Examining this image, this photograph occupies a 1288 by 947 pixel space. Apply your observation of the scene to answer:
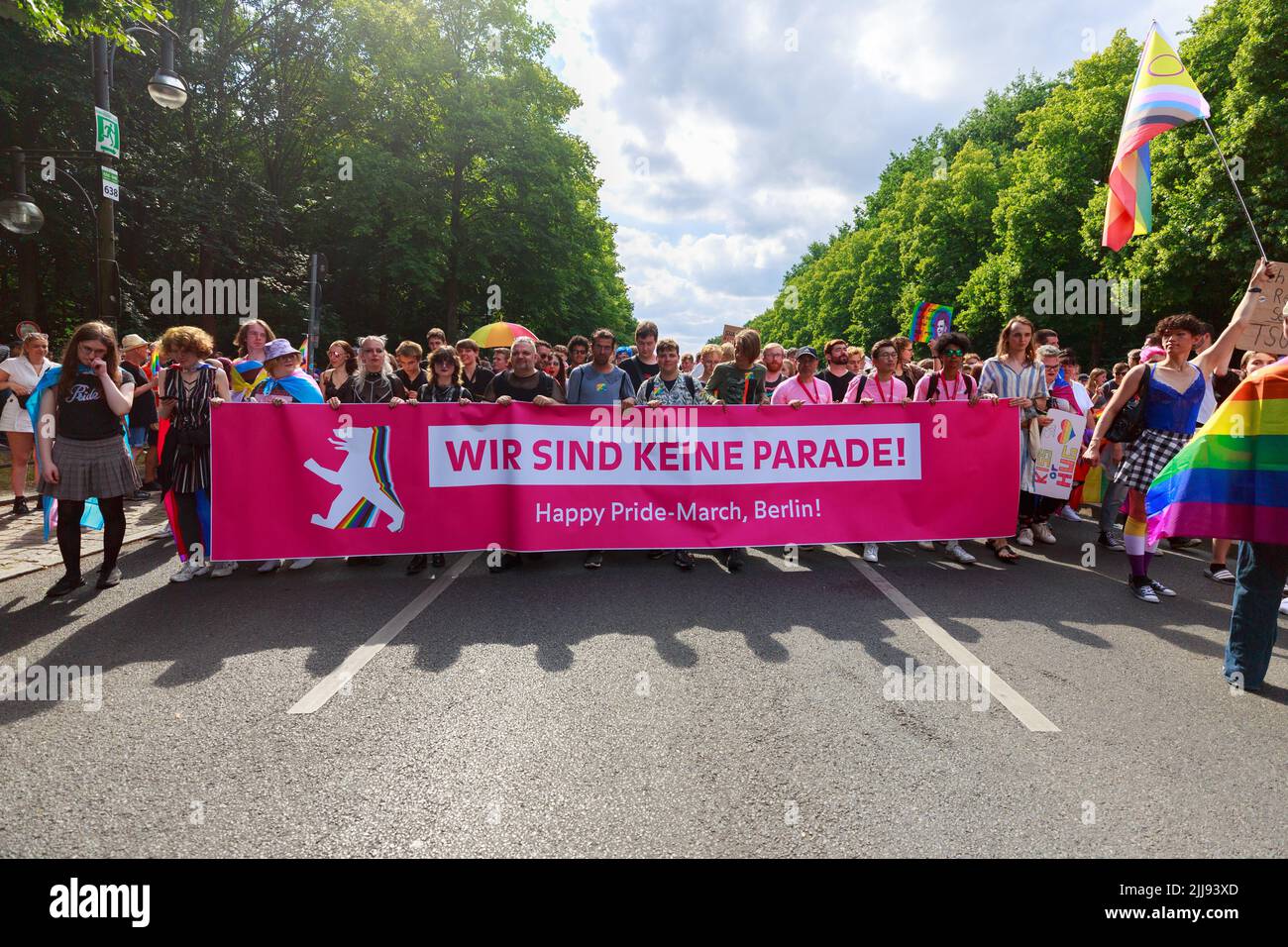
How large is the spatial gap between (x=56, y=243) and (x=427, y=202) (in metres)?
10.9

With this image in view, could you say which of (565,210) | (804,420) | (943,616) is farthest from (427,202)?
(943,616)

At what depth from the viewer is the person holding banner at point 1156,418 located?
20.1 feet

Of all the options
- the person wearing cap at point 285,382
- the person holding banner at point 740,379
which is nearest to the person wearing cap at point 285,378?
the person wearing cap at point 285,382

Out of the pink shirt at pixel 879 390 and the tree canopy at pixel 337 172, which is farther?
the tree canopy at pixel 337 172

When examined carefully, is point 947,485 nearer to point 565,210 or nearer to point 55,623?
point 55,623

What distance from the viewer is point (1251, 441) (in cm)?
412

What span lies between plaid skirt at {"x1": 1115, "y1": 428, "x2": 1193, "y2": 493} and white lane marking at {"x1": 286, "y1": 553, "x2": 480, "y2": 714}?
5.70 meters

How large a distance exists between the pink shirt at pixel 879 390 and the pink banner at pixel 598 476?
0.75 metres

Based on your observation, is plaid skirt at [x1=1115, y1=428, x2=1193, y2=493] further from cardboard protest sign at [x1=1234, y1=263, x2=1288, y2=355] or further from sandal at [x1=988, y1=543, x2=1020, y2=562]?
cardboard protest sign at [x1=1234, y1=263, x2=1288, y2=355]

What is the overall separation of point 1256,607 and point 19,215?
14.2m

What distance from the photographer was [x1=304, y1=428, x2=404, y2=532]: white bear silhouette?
671 centimetres

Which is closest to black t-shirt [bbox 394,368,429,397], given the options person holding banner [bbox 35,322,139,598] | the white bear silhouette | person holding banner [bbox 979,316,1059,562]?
the white bear silhouette

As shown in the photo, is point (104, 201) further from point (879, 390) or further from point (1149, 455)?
point (1149, 455)

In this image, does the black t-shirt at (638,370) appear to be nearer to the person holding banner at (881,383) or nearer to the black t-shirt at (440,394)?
the black t-shirt at (440,394)
